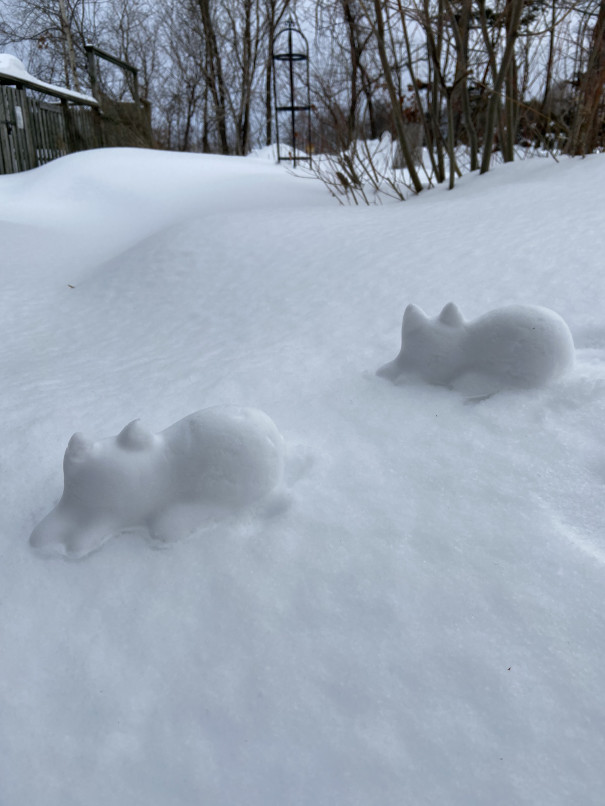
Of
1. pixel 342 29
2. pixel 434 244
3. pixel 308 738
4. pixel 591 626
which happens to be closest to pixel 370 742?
pixel 308 738

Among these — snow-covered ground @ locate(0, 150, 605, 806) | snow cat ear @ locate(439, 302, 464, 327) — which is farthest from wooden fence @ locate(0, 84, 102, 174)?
snow cat ear @ locate(439, 302, 464, 327)

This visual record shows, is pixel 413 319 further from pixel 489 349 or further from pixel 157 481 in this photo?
pixel 157 481

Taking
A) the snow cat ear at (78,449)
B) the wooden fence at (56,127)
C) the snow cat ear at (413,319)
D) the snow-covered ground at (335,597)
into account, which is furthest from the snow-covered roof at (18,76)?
the snow cat ear at (78,449)

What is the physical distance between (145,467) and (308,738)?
699mm

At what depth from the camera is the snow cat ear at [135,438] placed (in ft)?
4.55

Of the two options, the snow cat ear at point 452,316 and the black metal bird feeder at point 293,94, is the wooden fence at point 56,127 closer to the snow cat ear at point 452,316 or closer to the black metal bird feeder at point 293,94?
the black metal bird feeder at point 293,94

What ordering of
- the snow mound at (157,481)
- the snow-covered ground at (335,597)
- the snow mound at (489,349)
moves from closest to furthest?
→ 1. the snow-covered ground at (335,597)
2. the snow mound at (157,481)
3. the snow mound at (489,349)

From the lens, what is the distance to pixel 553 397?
1.69 m

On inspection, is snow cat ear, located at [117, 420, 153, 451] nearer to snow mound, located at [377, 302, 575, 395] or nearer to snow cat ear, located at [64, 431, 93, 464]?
snow cat ear, located at [64, 431, 93, 464]

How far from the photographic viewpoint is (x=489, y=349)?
1.75 meters

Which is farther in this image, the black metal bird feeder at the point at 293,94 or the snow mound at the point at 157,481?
the black metal bird feeder at the point at 293,94

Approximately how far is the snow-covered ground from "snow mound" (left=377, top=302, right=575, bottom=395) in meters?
0.06

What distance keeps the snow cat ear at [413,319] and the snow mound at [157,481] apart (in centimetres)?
73

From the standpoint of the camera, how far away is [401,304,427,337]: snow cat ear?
1881mm
